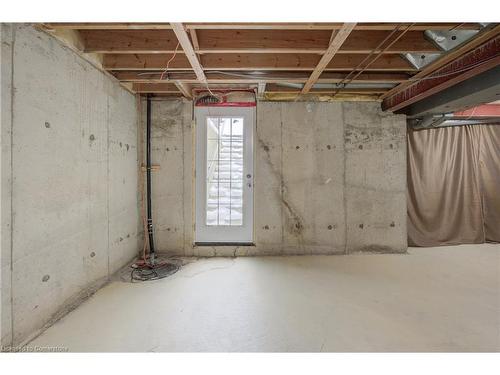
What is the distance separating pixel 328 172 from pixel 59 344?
315 centimetres

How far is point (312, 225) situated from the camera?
3.31m

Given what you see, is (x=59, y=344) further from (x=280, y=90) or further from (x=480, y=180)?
(x=480, y=180)

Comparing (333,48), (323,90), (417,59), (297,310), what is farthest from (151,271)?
(417,59)

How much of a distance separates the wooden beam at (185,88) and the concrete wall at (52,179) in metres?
0.68

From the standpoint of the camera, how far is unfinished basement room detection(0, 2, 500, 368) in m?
1.64

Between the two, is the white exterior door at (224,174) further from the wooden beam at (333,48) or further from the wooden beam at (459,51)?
the wooden beam at (459,51)

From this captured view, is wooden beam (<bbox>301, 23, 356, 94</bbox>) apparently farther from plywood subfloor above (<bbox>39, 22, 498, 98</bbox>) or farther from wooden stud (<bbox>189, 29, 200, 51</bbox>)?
wooden stud (<bbox>189, 29, 200, 51</bbox>)

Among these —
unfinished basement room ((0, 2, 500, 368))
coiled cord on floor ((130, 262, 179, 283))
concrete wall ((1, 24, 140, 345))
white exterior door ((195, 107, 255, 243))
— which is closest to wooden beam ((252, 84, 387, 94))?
unfinished basement room ((0, 2, 500, 368))

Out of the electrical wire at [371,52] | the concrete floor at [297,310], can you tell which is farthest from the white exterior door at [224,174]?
the electrical wire at [371,52]

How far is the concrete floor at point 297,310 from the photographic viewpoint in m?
1.60

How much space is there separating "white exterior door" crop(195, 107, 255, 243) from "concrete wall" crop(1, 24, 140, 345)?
1.01 m

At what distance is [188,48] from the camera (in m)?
1.95

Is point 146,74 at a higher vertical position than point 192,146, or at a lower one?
higher

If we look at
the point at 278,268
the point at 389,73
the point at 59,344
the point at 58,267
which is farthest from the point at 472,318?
the point at 58,267
